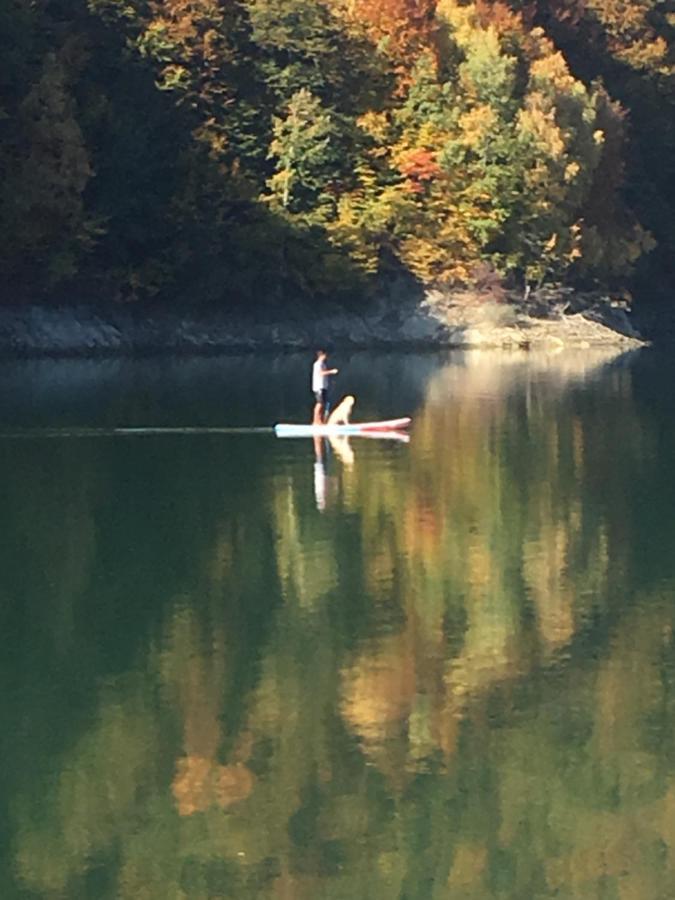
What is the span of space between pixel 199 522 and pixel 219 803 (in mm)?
10846

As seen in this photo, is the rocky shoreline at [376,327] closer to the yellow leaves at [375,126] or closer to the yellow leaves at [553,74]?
the yellow leaves at [375,126]

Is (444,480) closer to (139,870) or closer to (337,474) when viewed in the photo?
(337,474)

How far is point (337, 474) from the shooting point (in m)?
26.3

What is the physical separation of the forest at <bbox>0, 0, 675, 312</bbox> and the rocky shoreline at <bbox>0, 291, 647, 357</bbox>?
0.76 meters

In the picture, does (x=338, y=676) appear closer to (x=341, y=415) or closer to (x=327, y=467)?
(x=327, y=467)

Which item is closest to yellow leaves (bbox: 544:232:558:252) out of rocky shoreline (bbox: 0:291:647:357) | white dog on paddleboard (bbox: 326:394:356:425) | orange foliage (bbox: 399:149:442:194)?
rocky shoreline (bbox: 0:291:647:357)

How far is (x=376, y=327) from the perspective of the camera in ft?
223

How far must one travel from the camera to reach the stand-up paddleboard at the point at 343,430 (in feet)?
103

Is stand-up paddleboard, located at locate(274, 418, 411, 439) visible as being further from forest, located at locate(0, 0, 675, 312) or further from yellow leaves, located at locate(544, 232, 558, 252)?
yellow leaves, located at locate(544, 232, 558, 252)

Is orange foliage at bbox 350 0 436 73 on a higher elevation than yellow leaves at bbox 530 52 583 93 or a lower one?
higher

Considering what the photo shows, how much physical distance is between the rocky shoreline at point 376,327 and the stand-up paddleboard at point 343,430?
27500mm

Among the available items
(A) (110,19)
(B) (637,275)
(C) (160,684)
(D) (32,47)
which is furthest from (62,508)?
(B) (637,275)

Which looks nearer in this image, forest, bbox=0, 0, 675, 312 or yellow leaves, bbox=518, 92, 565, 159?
forest, bbox=0, 0, 675, 312

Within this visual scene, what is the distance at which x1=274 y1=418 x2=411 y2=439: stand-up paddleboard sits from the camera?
31.3 meters
